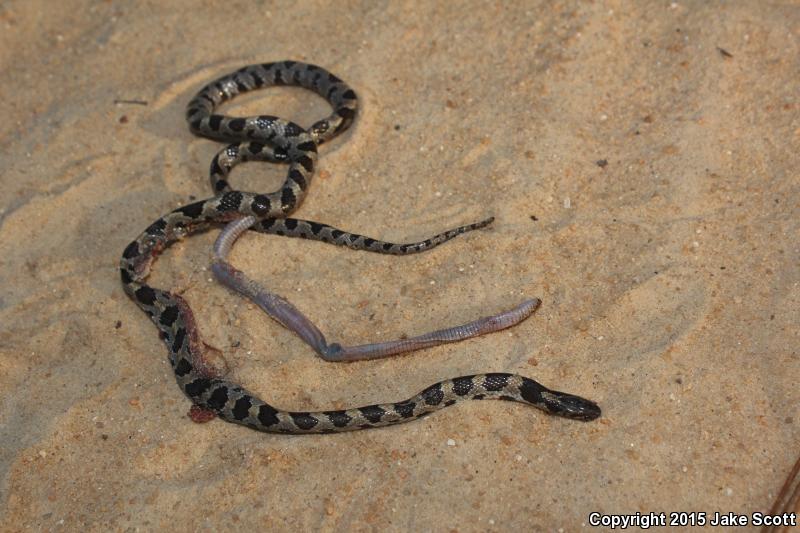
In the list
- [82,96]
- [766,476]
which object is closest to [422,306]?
[766,476]

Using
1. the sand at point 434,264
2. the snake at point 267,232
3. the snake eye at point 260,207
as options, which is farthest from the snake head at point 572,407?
the snake eye at point 260,207

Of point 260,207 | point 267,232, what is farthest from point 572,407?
point 260,207

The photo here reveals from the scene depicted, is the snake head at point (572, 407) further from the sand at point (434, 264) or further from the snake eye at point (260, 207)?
the snake eye at point (260, 207)

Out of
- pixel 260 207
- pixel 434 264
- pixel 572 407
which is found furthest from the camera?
pixel 260 207

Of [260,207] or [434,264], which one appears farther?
[260,207]

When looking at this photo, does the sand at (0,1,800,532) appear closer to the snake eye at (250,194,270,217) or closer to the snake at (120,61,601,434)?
the snake at (120,61,601,434)

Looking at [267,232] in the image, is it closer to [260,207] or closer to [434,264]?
[260,207]

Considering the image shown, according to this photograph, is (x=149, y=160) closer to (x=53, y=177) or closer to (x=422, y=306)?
(x=53, y=177)
